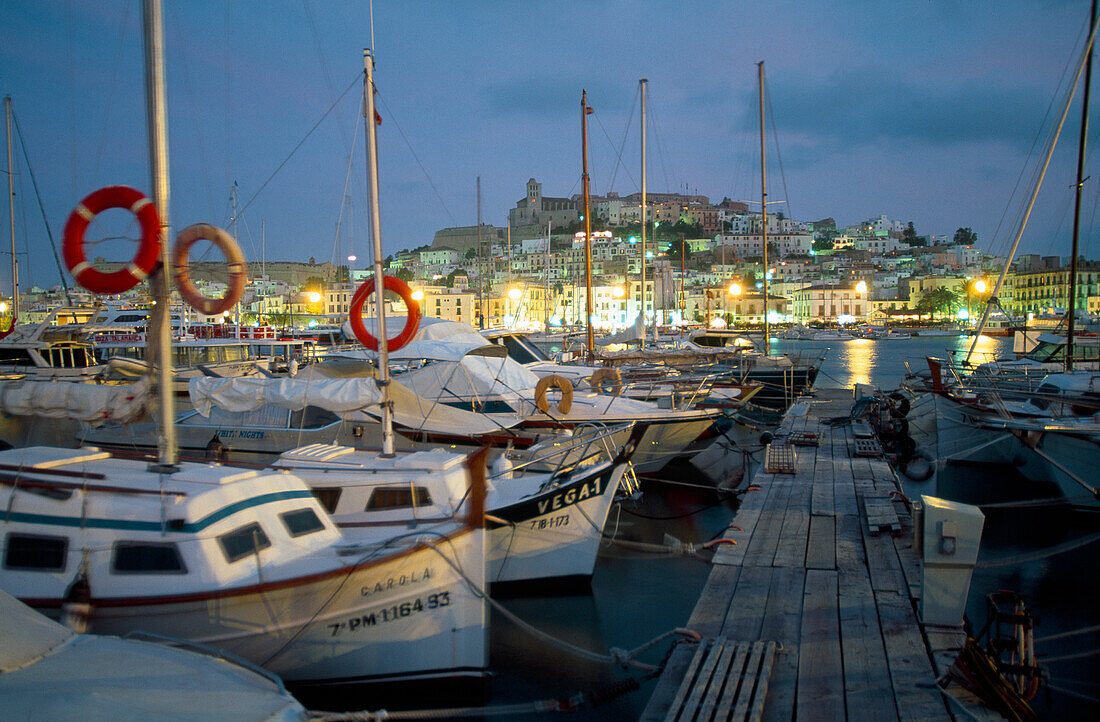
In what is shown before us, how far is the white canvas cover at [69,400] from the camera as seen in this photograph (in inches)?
385

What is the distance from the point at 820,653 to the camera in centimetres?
680

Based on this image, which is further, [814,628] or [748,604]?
[748,604]

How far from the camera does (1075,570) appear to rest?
40.1 ft

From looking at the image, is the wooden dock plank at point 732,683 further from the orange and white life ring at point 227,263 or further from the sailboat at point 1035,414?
the sailboat at point 1035,414

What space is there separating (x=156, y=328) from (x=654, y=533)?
973 centimetres

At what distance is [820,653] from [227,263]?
23.9 feet

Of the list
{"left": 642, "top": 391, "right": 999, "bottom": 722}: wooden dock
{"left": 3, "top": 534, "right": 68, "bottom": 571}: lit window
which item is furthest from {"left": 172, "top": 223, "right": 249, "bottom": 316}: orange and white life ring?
{"left": 642, "top": 391, "right": 999, "bottom": 722}: wooden dock

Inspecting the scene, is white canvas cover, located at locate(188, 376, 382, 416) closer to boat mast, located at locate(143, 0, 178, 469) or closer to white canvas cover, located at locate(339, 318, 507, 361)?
white canvas cover, located at locate(339, 318, 507, 361)

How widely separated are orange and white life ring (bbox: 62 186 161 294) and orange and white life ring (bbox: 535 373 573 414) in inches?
334

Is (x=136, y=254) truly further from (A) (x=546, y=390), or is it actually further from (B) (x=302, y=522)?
(A) (x=546, y=390)

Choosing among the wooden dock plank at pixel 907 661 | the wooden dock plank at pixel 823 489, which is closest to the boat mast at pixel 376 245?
the wooden dock plank at pixel 907 661

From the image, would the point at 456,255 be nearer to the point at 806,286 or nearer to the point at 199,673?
the point at 806,286

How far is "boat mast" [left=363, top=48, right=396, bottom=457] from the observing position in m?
10.2

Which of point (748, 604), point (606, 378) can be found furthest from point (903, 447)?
point (748, 604)
